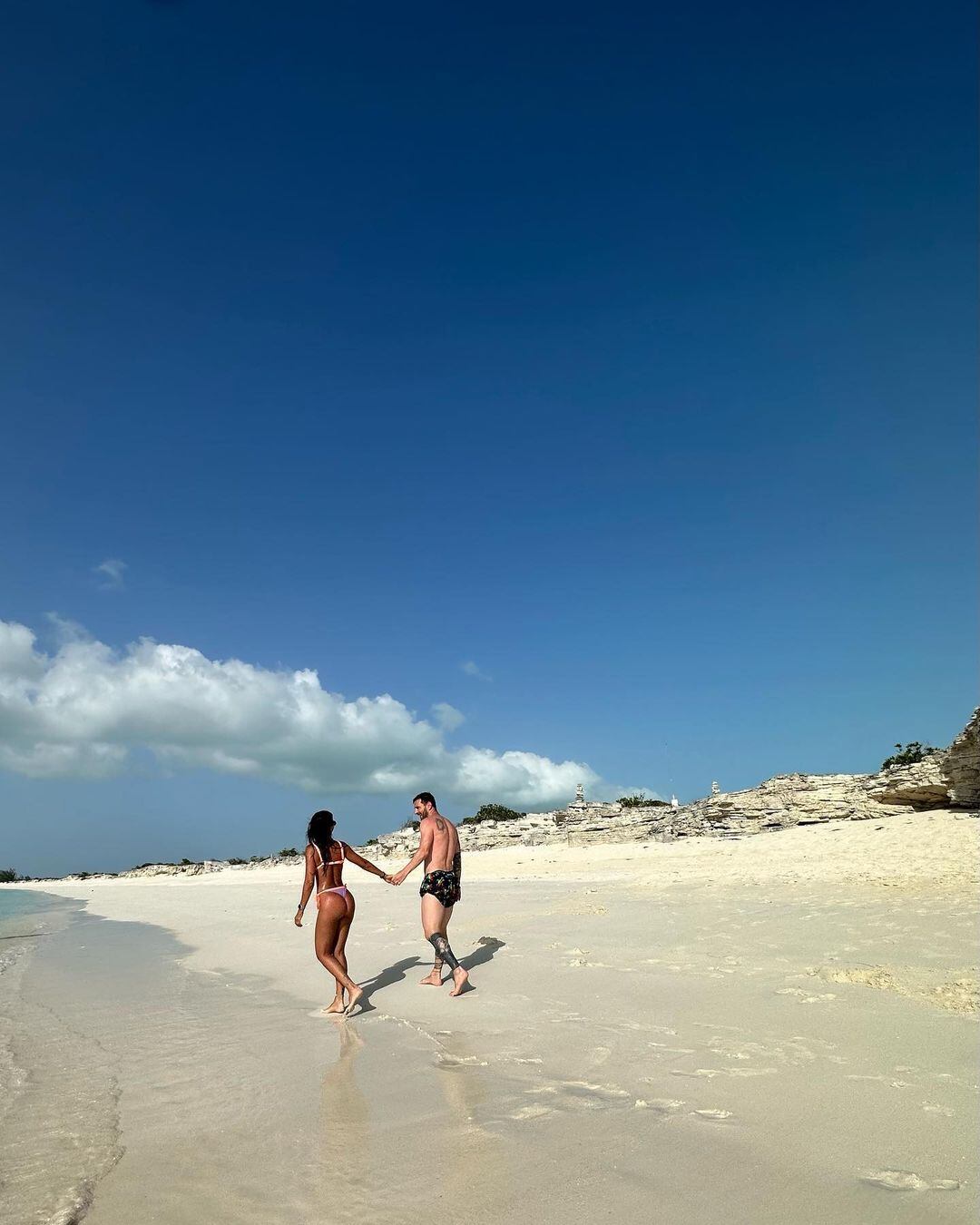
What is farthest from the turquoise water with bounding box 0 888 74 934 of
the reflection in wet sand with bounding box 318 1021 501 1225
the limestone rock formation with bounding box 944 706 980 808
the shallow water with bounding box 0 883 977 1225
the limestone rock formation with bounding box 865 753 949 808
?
the limestone rock formation with bounding box 865 753 949 808

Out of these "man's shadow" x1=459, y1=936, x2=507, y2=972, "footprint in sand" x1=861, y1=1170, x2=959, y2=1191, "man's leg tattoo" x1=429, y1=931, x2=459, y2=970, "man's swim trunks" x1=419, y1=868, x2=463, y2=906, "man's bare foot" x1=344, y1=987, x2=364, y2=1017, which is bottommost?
"man's shadow" x1=459, y1=936, x2=507, y2=972

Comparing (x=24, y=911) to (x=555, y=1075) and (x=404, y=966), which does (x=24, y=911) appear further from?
(x=555, y=1075)

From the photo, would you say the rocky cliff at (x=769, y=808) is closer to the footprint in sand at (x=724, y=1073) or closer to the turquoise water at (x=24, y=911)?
the turquoise water at (x=24, y=911)

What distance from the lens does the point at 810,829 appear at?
2583 cm

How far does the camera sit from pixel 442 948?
8.93 meters

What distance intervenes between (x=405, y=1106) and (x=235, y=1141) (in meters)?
1.14

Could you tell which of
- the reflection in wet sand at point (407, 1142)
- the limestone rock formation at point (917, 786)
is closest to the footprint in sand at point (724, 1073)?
the reflection in wet sand at point (407, 1142)

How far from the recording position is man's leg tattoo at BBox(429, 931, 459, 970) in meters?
8.78

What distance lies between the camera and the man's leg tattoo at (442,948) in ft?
28.8

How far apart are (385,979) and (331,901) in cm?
215

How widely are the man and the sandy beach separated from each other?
0.54 metres

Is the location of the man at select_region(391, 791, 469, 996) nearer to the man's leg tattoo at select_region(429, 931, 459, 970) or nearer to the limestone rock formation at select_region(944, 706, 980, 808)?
the man's leg tattoo at select_region(429, 931, 459, 970)

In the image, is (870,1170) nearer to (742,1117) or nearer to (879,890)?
(742,1117)

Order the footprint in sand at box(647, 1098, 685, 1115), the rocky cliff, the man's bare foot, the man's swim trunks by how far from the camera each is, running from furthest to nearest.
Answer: the rocky cliff < the man's swim trunks < the man's bare foot < the footprint in sand at box(647, 1098, 685, 1115)
